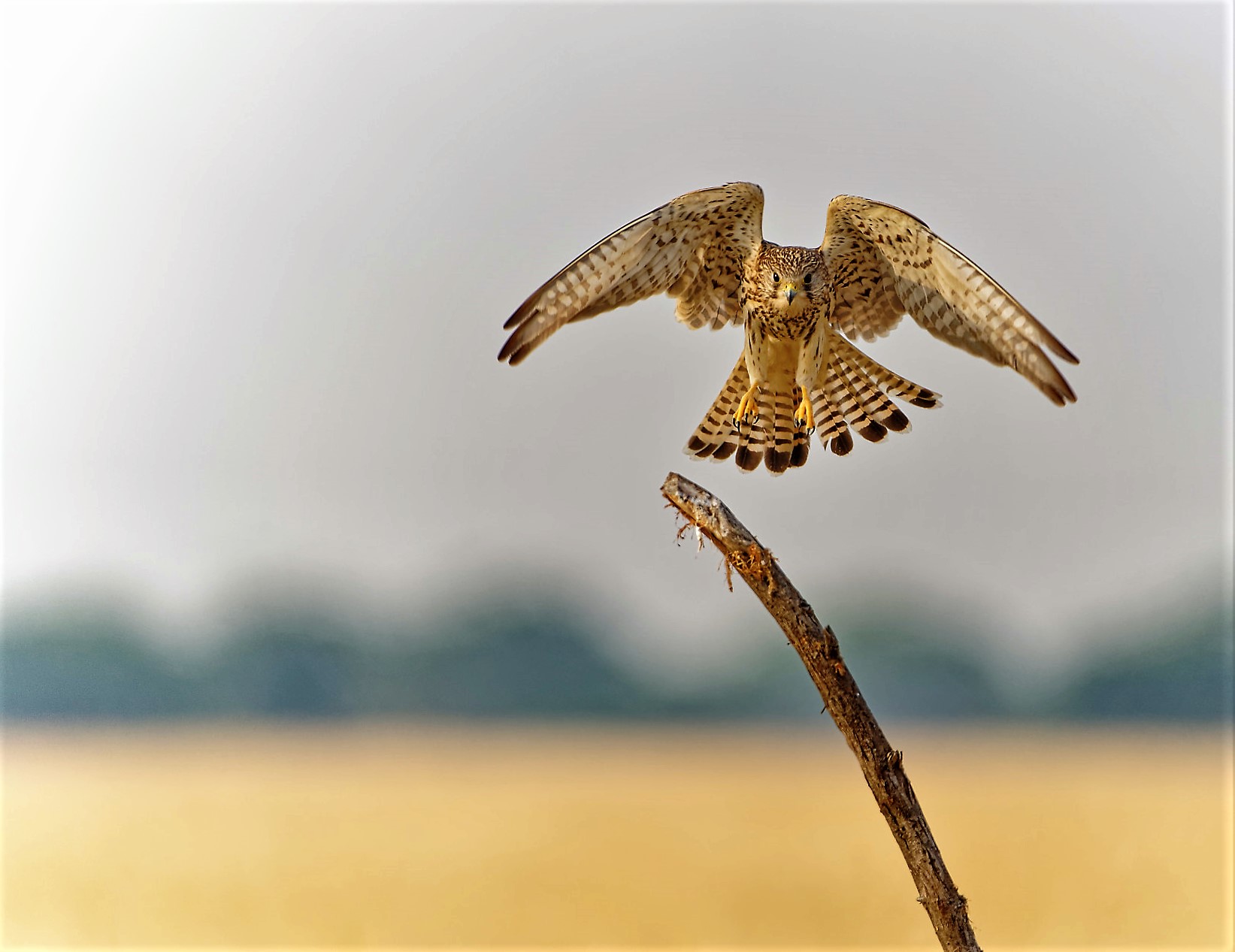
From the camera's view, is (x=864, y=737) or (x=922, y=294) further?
(x=922, y=294)

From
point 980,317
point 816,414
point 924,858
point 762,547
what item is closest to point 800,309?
point 816,414

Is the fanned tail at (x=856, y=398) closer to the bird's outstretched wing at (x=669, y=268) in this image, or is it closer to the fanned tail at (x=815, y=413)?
the fanned tail at (x=815, y=413)

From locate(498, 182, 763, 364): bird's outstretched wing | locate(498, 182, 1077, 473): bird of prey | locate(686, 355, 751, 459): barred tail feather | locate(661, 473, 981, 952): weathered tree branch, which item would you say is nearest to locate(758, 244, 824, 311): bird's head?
locate(498, 182, 1077, 473): bird of prey

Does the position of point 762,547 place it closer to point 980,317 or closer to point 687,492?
point 687,492

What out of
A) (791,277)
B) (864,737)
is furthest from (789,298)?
(864,737)

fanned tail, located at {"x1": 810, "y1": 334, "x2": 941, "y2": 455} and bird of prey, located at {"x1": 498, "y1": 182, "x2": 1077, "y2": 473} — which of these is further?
fanned tail, located at {"x1": 810, "y1": 334, "x2": 941, "y2": 455}

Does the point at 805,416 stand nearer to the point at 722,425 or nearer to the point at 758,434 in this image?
the point at 758,434

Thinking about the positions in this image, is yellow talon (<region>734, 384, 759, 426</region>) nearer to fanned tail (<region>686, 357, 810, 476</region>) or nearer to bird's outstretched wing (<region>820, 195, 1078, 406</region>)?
fanned tail (<region>686, 357, 810, 476</region>)
